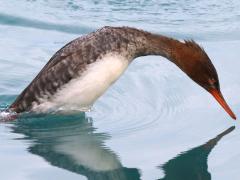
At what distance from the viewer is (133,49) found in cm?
593

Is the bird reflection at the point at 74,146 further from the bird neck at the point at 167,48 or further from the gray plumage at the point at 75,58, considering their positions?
the bird neck at the point at 167,48

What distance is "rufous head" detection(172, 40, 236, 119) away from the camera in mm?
5895

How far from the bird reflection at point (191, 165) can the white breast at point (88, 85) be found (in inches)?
36.6

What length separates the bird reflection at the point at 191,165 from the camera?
4.79 meters

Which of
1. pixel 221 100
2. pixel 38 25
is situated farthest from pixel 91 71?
pixel 38 25

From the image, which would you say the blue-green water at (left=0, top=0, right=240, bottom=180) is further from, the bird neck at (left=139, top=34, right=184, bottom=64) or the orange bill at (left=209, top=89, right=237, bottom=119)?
the bird neck at (left=139, top=34, right=184, bottom=64)

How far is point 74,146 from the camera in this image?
534cm

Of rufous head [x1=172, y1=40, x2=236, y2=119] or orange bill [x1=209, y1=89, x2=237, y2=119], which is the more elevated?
rufous head [x1=172, y1=40, x2=236, y2=119]

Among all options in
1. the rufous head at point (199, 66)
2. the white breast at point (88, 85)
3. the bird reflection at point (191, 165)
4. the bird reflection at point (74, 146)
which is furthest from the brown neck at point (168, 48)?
the bird reflection at point (191, 165)

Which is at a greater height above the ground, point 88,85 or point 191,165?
point 88,85

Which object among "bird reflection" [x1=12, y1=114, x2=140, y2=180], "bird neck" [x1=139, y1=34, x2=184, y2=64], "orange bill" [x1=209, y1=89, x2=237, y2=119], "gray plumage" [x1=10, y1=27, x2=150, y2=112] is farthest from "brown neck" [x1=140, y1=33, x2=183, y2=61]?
"bird reflection" [x1=12, y1=114, x2=140, y2=180]

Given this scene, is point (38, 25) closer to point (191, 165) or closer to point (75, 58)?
point (75, 58)

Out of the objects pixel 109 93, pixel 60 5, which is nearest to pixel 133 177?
pixel 109 93

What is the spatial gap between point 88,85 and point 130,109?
48cm
